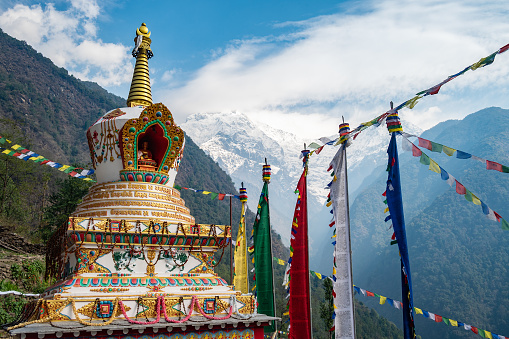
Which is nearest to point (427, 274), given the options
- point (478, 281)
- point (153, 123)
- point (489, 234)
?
point (478, 281)

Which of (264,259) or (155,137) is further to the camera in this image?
(264,259)

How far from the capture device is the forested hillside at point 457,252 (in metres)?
55.8

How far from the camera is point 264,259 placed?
12.7 meters

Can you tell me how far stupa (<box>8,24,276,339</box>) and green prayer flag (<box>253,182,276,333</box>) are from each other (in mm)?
2120

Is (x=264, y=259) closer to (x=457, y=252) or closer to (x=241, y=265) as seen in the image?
(x=241, y=265)

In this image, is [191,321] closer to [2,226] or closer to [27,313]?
[27,313]

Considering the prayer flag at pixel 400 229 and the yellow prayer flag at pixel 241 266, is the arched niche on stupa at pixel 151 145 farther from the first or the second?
the prayer flag at pixel 400 229

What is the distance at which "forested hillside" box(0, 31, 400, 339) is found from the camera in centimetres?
3890

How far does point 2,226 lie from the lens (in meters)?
24.2

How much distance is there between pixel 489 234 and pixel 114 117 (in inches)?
2715

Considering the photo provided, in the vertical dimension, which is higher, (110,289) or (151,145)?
(151,145)

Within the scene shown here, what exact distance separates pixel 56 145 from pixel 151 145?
203 ft

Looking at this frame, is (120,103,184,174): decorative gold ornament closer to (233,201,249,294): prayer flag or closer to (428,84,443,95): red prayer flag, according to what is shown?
(233,201,249,294): prayer flag

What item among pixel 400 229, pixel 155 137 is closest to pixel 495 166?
pixel 400 229
